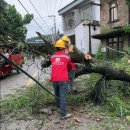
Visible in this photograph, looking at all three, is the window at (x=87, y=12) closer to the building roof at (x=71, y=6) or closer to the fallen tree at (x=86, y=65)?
the building roof at (x=71, y=6)

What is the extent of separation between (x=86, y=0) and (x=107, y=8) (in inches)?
263

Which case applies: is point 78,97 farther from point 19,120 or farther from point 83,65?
point 19,120

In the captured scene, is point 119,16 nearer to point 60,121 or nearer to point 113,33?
point 113,33

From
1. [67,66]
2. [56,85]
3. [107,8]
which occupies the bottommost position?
[56,85]

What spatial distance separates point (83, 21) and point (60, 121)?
86.0 ft

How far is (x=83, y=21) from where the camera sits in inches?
1278

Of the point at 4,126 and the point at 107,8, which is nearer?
the point at 4,126

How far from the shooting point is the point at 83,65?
8.33 metres

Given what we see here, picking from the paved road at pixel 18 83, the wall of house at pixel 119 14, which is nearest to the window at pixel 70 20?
the wall of house at pixel 119 14

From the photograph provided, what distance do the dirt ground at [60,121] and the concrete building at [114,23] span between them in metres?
17.0

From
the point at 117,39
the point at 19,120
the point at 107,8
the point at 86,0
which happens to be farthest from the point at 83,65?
the point at 86,0

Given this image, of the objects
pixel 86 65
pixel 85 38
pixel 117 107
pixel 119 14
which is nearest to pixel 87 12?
pixel 85 38

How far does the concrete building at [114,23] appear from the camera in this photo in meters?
25.0

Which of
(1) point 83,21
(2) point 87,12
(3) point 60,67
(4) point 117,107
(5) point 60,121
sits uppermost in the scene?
(2) point 87,12
